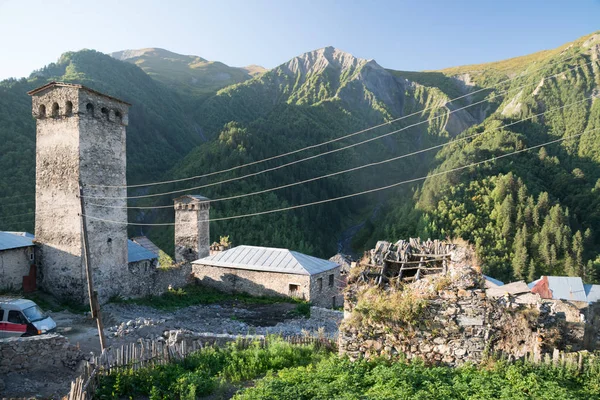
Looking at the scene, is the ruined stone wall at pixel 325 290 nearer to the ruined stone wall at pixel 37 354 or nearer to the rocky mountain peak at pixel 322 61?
the ruined stone wall at pixel 37 354

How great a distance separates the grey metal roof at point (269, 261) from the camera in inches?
815

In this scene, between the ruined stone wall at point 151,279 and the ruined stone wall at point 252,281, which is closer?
the ruined stone wall at point 151,279

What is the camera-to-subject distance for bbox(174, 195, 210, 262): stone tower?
85.6 ft

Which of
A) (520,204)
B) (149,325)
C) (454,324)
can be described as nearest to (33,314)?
(149,325)

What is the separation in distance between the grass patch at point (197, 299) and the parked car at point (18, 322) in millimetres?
6221

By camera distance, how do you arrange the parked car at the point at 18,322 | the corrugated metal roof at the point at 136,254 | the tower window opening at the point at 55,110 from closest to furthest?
the parked car at the point at 18,322 → the tower window opening at the point at 55,110 → the corrugated metal roof at the point at 136,254

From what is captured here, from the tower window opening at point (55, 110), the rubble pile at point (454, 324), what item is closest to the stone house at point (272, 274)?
the tower window opening at point (55, 110)

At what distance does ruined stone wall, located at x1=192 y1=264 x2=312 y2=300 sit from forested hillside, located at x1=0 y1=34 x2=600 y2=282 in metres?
15.7

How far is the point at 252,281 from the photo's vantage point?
70.6ft

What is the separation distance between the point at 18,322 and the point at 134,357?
17.0ft

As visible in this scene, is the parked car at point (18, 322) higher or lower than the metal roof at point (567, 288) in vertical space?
higher

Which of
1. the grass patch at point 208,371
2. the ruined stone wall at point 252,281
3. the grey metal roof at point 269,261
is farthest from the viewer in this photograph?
the grey metal roof at point 269,261

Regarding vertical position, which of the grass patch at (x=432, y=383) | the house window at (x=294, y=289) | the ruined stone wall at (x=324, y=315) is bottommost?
the ruined stone wall at (x=324, y=315)

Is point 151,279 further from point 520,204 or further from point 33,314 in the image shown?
point 520,204
